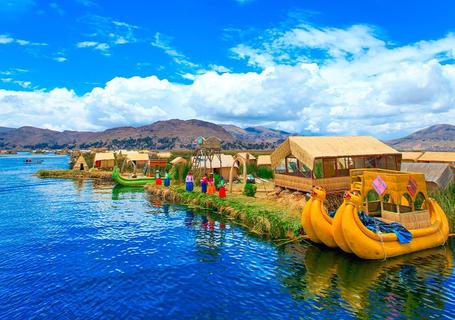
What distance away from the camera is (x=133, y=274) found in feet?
46.6

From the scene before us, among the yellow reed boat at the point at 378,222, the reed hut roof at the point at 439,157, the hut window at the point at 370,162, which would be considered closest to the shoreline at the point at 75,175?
the hut window at the point at 370,162

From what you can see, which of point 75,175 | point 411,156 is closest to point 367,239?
point 411,156

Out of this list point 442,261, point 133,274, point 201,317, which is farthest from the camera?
point 442,261

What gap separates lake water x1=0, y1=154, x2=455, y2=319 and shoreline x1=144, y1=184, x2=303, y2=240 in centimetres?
102

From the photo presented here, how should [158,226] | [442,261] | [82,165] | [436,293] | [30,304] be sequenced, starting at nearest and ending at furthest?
[30,304], [436,293], [442,261], [158,226], [82,165]

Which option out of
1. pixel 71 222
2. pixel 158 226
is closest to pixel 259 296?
pixel 158 226

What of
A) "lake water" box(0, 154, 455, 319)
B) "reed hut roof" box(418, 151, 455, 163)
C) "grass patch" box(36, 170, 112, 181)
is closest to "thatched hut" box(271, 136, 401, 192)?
"lake water" box(0, 154, 455, 319)

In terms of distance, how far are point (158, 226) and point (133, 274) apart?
860cm

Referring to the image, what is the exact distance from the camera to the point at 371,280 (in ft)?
44.3

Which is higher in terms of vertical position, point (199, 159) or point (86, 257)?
point (199, 159)

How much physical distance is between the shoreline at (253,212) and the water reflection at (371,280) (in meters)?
2.12

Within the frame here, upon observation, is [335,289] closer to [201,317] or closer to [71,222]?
[201,317]

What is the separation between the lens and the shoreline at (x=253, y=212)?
1922 cm

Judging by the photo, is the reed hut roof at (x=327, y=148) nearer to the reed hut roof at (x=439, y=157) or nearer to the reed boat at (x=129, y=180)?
the reed hut roof at (x=439, y=157)
